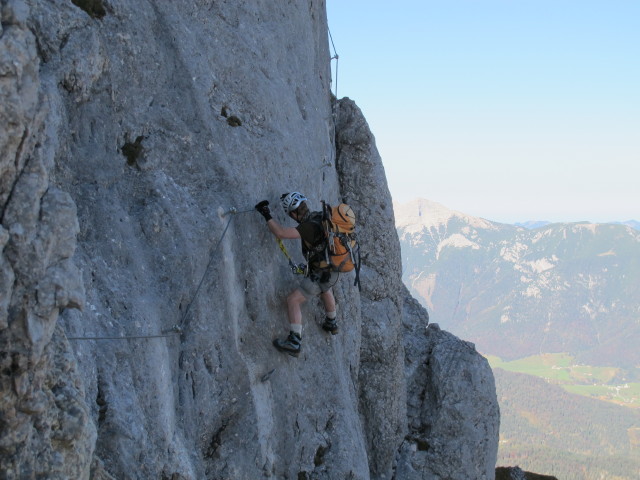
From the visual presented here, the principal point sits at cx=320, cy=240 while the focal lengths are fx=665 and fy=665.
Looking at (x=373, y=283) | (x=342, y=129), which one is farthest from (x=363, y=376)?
(x=342, y=129)

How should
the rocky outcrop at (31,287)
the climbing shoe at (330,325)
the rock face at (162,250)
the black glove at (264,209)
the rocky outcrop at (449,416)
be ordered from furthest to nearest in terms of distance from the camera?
1. the rocky outcrop at (449,416)
2. the climbing shoe at (330,325)
3. the black glove at (264,209)
4. the rock face at (162,250)
5. the rocky outcrop at (31,287)

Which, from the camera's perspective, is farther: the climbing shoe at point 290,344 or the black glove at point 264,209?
the climbing shoe at point 290,344

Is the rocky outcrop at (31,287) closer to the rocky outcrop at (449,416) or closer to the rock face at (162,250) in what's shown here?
the rock face at (162,250)

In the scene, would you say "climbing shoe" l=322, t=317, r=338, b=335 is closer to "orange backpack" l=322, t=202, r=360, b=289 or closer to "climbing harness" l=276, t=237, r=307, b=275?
"orange backpack" l=322, t=202, r=360, b=289

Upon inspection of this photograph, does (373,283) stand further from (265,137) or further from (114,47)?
(114,47)

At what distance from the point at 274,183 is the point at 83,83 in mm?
5922

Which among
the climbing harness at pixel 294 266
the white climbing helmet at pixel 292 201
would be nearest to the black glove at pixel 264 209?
the white climbing helmet at pixel 292 201

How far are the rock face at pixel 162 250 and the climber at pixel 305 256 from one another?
386mm

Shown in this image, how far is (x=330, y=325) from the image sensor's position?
61.8ft

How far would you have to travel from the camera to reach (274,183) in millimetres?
17109

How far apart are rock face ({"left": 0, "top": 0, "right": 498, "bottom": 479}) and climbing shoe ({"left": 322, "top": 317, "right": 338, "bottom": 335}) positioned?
0.75ft

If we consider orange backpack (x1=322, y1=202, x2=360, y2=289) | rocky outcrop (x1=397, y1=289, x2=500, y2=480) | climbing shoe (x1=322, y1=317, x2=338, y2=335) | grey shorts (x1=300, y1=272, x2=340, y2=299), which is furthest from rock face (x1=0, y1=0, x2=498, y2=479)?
rocky outcrop (x1=397, y1=289, x2=500, y2=480)

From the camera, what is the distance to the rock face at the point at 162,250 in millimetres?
8922

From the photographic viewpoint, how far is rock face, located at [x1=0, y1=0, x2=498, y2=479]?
892 cm
